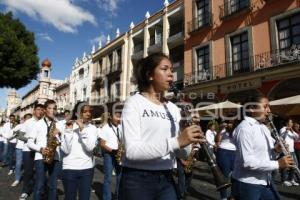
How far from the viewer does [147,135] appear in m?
2.32

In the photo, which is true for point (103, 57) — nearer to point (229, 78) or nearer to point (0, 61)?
point (0, 61)

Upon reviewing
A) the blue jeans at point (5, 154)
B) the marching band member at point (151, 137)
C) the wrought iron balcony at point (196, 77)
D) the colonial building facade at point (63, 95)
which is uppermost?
the colonial building facade at point (63, 95)

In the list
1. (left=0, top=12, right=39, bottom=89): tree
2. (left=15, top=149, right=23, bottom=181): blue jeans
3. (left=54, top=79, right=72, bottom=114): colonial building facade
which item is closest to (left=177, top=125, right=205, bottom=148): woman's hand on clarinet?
(left=15, top=149, right=23, bottom=181): blue jeans

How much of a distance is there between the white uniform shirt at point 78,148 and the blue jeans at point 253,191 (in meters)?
A: 2.19

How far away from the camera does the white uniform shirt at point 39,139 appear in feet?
18.6

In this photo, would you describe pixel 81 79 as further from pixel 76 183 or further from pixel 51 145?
pixel 76 183

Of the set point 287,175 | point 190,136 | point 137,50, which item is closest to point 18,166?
point 287,175

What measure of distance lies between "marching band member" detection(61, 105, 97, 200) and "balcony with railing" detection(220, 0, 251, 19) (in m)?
15.3

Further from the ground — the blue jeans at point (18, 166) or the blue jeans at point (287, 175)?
the blue jeans at point (18, 166)

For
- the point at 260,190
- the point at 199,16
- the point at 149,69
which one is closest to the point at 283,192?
the point at 260,190

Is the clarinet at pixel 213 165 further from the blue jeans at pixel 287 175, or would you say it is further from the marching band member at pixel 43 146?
the blue jeans at pixel 287 175

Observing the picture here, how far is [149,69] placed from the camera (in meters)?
2.54

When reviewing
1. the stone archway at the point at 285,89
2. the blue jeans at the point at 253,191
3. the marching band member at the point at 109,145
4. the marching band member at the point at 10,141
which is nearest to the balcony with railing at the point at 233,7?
the stone archway at the point at 285,89

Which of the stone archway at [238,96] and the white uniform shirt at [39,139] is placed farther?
the stone archway at [238,96]
